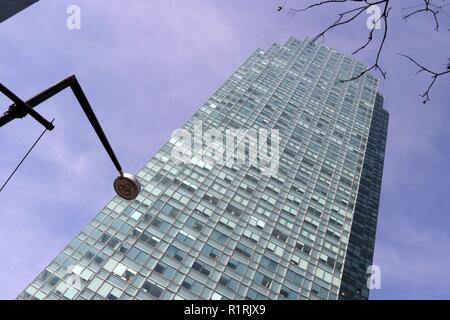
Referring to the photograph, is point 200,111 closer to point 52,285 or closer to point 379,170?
point 52,285

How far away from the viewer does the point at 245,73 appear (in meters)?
83.2

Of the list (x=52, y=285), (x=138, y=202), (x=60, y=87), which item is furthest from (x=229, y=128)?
(x=60, y=87)

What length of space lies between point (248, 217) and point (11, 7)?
48041 mm

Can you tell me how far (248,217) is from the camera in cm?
5244

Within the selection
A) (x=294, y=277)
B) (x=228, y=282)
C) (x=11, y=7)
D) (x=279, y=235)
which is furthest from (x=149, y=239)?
(x=11, y=7)

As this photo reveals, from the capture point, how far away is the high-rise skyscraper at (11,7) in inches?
222

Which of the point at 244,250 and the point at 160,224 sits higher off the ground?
the point at 244,250

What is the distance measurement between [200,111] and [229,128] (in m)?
6.41

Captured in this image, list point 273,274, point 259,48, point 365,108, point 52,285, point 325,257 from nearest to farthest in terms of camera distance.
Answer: point 52,285, point 273,274, point 325,257, point 365,108, point 259,48

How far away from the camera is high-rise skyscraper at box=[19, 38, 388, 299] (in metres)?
41.6

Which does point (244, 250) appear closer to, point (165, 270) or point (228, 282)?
point (228, 282)

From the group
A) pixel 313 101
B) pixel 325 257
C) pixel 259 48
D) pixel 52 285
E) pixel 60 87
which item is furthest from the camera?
pixel 259 48

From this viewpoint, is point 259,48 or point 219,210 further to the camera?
point 259,48

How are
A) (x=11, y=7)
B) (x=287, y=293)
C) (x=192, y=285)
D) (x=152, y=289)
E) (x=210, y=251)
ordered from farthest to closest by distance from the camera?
(x=210, y=251), (x=287, y=293), (x=192, y=285), (x=152, y=289), (x=11, y=7)
